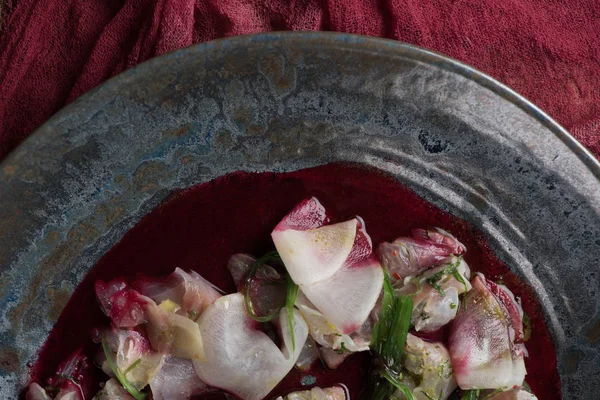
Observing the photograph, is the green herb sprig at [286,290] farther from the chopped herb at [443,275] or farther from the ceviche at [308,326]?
the chopped herb at [443,275]

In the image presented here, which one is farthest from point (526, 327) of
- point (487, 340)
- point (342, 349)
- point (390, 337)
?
point (342, 349)

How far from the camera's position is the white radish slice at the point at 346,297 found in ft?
5.38

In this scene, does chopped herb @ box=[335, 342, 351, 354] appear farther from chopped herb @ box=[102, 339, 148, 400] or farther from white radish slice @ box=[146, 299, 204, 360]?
chopped herb @ box=[102, 339, 148, 400]

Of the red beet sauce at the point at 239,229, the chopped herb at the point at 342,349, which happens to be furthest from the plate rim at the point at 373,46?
the chopped herb at the point at 342,349

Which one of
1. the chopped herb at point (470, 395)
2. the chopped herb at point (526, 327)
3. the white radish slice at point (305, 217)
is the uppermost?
the chopped herb at point (526, 327)

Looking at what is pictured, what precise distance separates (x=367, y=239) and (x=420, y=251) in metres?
0.13

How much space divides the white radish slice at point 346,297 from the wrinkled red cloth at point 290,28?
0.64 meters

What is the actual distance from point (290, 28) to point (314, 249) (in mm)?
577

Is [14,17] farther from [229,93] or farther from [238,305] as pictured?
[238,305]

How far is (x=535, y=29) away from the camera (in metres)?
1.87

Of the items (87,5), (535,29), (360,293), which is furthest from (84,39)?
(535,29)

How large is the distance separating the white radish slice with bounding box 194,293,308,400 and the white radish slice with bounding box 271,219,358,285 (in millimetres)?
111

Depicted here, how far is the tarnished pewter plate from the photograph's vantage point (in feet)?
5.14

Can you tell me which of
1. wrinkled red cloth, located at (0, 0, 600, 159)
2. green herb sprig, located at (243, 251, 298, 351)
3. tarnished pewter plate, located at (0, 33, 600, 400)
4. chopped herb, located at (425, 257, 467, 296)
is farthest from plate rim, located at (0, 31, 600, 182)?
green herb sprig, located at (243, 251, 298, 351)
